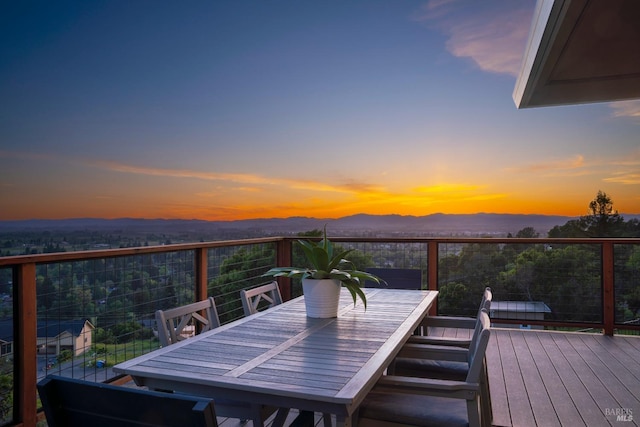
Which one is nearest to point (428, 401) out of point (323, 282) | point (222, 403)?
point (323, 282)

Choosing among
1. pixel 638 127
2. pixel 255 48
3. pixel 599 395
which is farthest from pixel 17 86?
pixel 638 127

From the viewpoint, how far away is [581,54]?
2789 mm

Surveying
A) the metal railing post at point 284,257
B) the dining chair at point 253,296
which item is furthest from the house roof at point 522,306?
the dining chair at point 253,296

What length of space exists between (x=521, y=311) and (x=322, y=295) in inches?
153

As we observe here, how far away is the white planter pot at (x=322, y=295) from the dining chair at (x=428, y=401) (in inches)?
21.8

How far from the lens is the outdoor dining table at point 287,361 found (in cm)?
145

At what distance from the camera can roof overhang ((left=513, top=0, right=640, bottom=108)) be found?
2.31 meters

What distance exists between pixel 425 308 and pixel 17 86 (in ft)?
29.2

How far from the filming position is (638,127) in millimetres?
7609

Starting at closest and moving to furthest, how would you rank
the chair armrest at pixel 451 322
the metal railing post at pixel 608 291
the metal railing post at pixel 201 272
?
the chair armrest at pixel 451 322, the metal railing post at pixel 201 272, the metal railing post at pixel 608 291

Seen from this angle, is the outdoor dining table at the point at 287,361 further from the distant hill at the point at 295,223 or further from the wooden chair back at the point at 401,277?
the distant hill at the point at 295,223

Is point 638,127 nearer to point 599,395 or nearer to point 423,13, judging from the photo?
point 423,13

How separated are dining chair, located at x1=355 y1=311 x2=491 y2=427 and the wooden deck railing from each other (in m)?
1.93

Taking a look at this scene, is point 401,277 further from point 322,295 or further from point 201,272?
point 201,272
